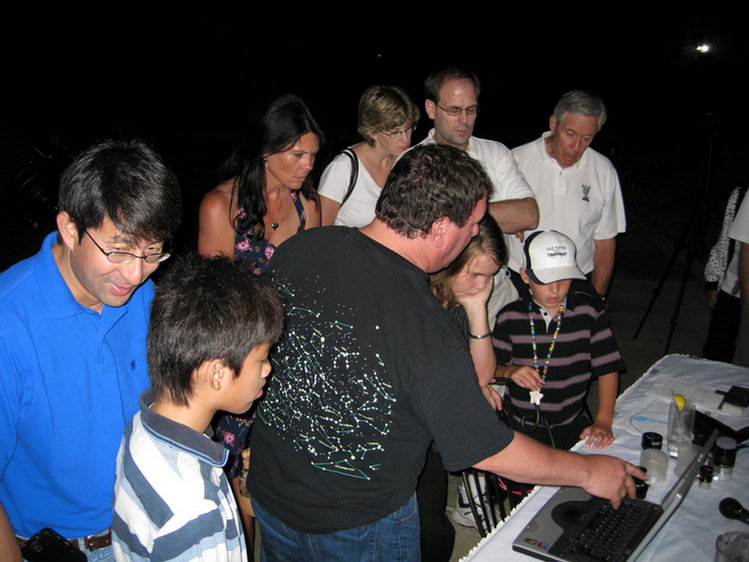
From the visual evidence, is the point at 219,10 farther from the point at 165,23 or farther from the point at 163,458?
the point at 163,458

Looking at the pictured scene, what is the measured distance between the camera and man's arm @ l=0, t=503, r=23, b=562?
3.84ft

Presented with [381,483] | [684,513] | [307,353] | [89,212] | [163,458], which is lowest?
[684,513]

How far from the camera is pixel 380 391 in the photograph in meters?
1.32

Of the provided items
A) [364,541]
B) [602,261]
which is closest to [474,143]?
[602,261]

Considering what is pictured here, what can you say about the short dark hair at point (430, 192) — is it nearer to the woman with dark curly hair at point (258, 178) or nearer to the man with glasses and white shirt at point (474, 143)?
the woman with dark curly hair at point (258, 178)

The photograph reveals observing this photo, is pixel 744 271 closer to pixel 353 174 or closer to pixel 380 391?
Result: pixel 353 174

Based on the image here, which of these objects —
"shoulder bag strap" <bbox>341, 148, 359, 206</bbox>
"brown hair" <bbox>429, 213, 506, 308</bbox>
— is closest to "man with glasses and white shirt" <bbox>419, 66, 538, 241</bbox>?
"shoulder bag strap" <bbox>341, 148, 359, 206</bbox>

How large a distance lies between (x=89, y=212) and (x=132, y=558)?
0.78 m

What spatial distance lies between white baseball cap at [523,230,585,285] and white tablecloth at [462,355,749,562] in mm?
628

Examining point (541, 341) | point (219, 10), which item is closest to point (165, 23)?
point (219, 10)

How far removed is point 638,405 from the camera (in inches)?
90.7

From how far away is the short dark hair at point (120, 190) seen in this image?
1248 millimetres

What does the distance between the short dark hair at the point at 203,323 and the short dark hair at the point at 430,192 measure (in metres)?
0.41

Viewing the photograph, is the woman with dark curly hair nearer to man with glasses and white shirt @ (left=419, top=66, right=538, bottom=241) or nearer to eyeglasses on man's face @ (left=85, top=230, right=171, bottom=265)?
man with glasses and white shirt @ (left=419, top=66, right=538, bottom=241)
